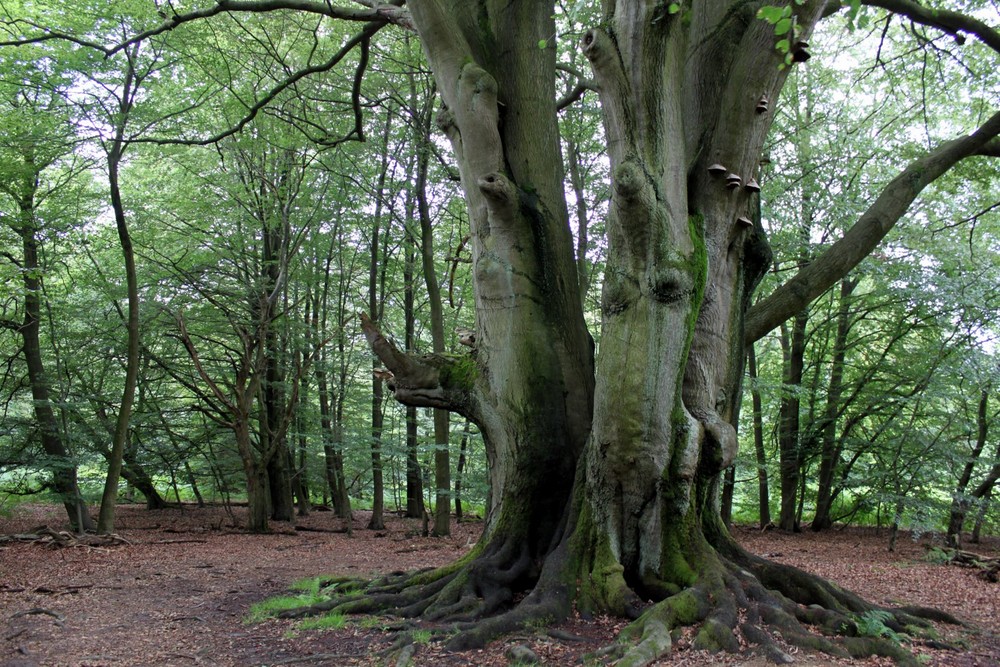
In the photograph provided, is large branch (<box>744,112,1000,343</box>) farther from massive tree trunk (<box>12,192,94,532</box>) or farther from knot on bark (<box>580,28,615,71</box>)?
massive tree trunk (<box>12,192,94,532</box>)

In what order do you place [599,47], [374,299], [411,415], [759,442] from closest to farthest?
[599,47]
[759,442]
[374,299]
[411,415]

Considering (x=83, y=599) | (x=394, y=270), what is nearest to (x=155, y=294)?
(x=394, y=270)

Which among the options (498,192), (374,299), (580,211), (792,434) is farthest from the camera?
(374,299)

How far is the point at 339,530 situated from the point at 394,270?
240 inches

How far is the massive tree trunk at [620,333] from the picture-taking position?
Result: 4.19m

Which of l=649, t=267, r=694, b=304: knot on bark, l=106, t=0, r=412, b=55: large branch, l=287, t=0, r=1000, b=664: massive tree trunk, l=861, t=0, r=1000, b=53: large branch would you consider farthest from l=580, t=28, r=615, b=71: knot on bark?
l=861, t=0, r=1000, b=53: large branch

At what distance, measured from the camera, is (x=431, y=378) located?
17.8 ft

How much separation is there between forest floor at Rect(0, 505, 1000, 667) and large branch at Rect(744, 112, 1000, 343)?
2.55 metres

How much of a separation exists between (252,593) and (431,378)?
291 cm

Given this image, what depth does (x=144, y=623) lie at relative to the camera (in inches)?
204

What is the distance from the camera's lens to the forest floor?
4.02 metres

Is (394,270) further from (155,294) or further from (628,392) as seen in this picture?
(628,392)

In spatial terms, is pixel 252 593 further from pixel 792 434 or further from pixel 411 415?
pixel 792 434

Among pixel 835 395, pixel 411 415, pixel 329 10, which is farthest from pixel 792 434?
pixel 329 10
